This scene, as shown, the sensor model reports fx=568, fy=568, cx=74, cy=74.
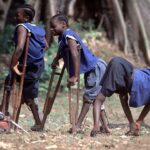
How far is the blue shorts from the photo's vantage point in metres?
7.08

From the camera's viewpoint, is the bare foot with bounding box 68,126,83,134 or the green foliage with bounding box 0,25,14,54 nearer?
the bare foot with bounding box 68,126,83,134

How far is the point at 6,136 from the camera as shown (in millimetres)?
6410

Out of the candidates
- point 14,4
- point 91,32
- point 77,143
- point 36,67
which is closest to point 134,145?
point 77,143

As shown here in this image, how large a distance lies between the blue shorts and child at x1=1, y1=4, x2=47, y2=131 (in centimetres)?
66

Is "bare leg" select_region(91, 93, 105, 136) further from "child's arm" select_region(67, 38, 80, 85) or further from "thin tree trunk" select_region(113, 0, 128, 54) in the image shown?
"thin tree trunk" select_region(113, 0, 128, 54)

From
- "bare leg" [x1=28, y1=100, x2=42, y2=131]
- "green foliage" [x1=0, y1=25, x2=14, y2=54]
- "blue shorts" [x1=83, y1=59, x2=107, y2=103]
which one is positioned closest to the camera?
"blue shorts" [x1=83, y1=59, x2=107, y2=103]

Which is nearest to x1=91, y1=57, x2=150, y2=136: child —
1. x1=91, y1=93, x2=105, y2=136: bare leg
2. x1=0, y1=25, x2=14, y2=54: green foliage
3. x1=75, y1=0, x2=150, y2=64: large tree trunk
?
x1=91, y1=93, x2=105, y2=136: bare leg

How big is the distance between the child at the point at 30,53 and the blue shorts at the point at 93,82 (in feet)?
2.16

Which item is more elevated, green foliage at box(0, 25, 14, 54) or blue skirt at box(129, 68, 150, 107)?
green foliage at box(0, 25, 14, 54)

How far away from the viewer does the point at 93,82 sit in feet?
23.2

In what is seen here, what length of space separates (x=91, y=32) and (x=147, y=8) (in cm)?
163

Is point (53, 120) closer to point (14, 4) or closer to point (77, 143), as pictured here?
point (77, 143)

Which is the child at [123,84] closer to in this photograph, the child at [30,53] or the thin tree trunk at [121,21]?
the child at [30,53]

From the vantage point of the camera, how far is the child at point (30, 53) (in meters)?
6.95
